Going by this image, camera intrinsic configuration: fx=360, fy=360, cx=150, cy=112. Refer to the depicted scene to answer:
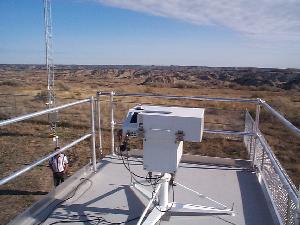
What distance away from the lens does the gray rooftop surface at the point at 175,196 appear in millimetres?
3250

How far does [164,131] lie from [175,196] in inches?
42.7

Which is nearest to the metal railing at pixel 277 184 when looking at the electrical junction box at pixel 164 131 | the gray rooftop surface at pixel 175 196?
the gray rooftop surface at pixel 175 196

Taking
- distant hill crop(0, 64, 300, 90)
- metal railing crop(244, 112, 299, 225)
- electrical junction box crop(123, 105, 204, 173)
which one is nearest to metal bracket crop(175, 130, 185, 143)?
electrical junction box crop(123, 105, 204, 173)

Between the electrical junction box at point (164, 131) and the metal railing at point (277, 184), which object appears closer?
the metal railing at point (277, 184)

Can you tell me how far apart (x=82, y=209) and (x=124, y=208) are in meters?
0.40

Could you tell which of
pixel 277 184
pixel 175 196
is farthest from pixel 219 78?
pixel 277 184

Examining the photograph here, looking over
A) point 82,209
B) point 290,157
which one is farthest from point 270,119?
point 82,209

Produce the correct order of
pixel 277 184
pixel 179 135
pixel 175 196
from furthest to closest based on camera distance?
pixel 175 196 < pixel 277 184 < pixel 179 135

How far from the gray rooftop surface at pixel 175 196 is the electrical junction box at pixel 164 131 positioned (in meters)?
0.58

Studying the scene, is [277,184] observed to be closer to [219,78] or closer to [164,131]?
[164,131]

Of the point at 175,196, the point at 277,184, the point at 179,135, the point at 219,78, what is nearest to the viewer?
the point at 179,135

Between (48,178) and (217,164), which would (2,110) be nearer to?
(48,178)

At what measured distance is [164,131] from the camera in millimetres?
2959

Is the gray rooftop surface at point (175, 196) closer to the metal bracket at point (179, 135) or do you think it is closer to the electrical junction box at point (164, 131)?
the electrical junction box at point (164, 131)
